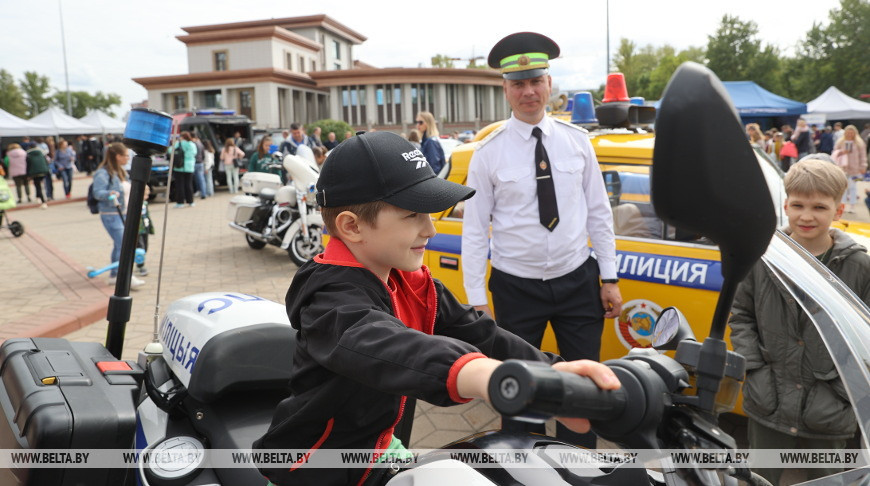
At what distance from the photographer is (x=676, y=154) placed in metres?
0.86

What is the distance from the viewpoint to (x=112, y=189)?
26.1ft

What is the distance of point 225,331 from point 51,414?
58cm

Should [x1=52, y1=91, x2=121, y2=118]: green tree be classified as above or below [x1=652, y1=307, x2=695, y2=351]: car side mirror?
above

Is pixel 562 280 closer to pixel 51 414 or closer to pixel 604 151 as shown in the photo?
pixel 604 151

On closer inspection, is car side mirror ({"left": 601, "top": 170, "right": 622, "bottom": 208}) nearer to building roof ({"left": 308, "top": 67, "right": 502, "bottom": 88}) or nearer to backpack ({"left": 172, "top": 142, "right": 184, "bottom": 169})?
backpack ({"left": 172, "top": 142, "right": 184, "bottom": 169})

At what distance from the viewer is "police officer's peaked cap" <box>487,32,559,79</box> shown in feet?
9.82

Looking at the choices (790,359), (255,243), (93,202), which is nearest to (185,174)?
(255,243)

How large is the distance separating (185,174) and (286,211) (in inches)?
336

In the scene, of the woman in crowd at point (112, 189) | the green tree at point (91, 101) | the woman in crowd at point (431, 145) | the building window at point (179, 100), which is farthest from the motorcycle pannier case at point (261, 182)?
the green tree at point (91, 101)

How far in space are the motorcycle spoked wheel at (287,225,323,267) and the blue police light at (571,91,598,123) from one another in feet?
14.9

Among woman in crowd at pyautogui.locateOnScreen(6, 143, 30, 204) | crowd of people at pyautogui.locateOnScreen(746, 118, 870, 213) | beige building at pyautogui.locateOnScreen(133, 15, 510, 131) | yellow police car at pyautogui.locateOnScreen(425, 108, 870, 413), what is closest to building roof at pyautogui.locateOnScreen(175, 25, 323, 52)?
beige building at pyautogui.locateOnScreen(133, 15, 510, 131)

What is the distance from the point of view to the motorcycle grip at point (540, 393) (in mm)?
769

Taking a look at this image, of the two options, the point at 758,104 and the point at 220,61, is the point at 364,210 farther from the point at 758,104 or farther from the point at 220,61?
the point at 220,61

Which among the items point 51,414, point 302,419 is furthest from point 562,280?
point 51,414
